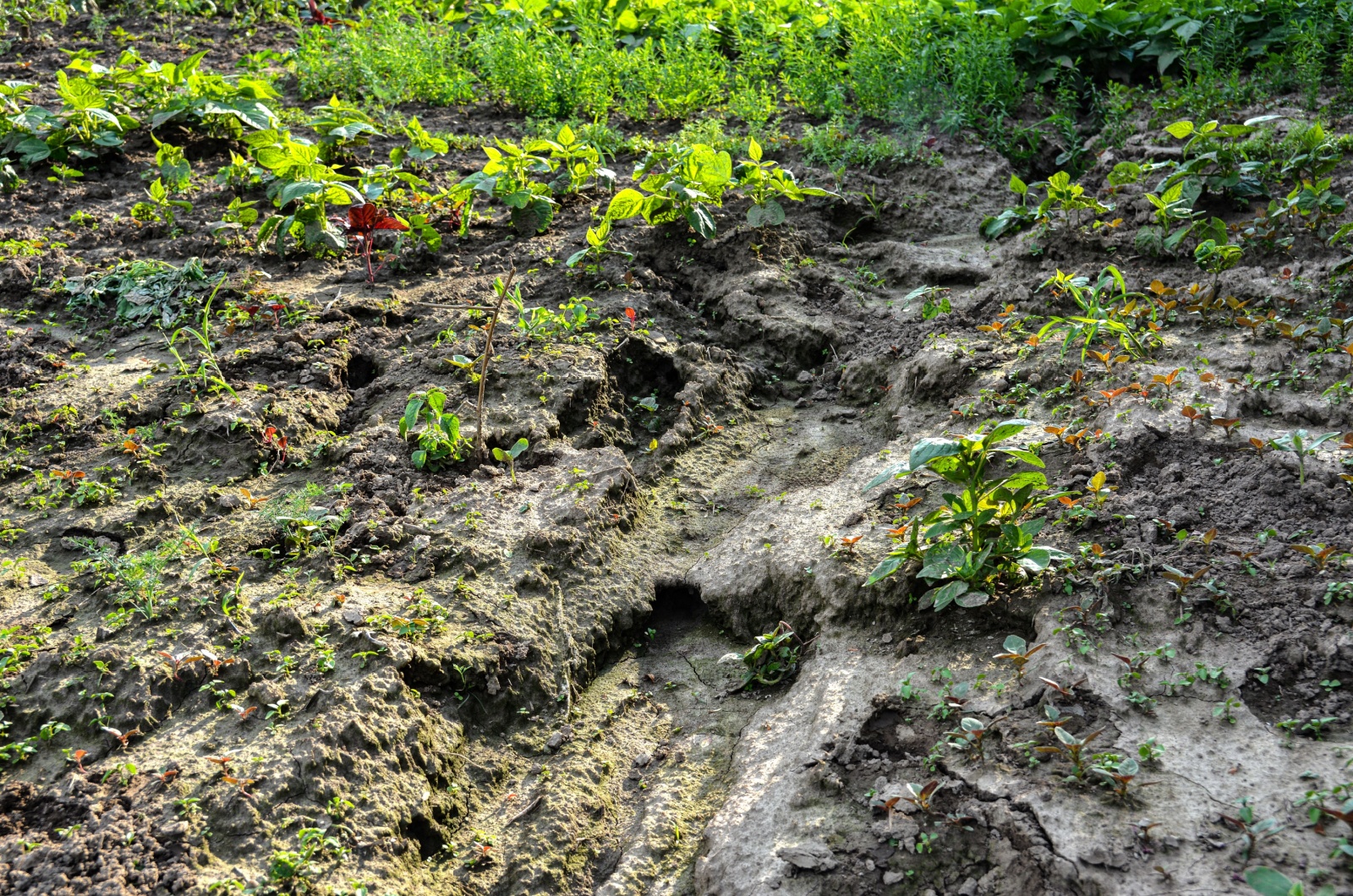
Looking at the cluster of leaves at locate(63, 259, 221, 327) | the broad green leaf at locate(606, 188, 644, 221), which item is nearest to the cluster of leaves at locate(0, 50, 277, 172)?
the cluster of leaves at locate(63, 259, 221, 327)

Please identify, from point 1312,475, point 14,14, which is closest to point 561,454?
point 1312,475

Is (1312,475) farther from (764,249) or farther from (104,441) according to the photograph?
(104,441)

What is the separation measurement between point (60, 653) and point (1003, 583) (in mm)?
2632

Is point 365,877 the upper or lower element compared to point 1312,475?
lower

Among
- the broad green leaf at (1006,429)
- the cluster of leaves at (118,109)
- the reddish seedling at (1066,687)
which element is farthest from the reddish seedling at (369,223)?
the reddish seedling at (1066,687)

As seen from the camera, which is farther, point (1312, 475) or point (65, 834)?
point (1312, 475)

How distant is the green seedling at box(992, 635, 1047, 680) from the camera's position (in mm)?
2371

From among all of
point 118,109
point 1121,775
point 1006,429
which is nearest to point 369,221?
point 118,109

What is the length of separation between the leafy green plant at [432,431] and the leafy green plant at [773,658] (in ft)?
4.28

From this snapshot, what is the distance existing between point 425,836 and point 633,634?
3.15 feet

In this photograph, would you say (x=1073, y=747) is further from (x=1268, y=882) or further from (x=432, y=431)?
(x=432, y=431)

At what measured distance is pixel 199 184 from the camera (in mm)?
5020

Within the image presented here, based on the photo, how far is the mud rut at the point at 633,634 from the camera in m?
2.14

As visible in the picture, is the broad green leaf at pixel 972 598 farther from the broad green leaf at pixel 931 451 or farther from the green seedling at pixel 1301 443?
the green seedling at pixel 1301 443
